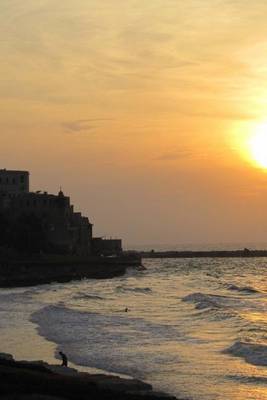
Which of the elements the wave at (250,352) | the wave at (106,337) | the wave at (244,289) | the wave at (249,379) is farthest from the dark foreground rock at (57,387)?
the wave at (244,289)

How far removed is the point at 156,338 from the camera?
36.7 meters


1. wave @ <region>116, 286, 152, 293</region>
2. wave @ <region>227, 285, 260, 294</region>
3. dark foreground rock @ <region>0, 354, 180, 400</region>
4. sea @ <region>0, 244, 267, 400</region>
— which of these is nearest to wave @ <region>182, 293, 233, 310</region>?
sea @ <region>0, 244, 267, 400</region>

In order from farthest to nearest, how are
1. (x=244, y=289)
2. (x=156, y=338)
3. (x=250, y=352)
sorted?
(x=244, y=289) → (x=156, y=338) → (x=250, y=352)

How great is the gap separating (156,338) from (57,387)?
60.2 feet

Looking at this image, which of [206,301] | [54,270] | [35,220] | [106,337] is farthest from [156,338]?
[35,220]

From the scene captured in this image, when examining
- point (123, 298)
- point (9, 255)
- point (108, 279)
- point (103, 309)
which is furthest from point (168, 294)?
point (9, 255)

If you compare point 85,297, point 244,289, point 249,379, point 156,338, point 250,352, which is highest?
point 244,289

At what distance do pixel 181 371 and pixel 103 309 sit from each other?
27.5 meters

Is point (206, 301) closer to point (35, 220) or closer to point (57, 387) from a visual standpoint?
point (57, 387)

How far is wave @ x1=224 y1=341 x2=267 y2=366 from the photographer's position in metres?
30.8

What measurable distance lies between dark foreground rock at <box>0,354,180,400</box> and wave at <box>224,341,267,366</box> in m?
9.89

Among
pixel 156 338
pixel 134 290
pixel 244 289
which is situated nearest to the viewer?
pixel 156 338

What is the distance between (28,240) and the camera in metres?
111

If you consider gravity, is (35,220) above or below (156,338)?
above
